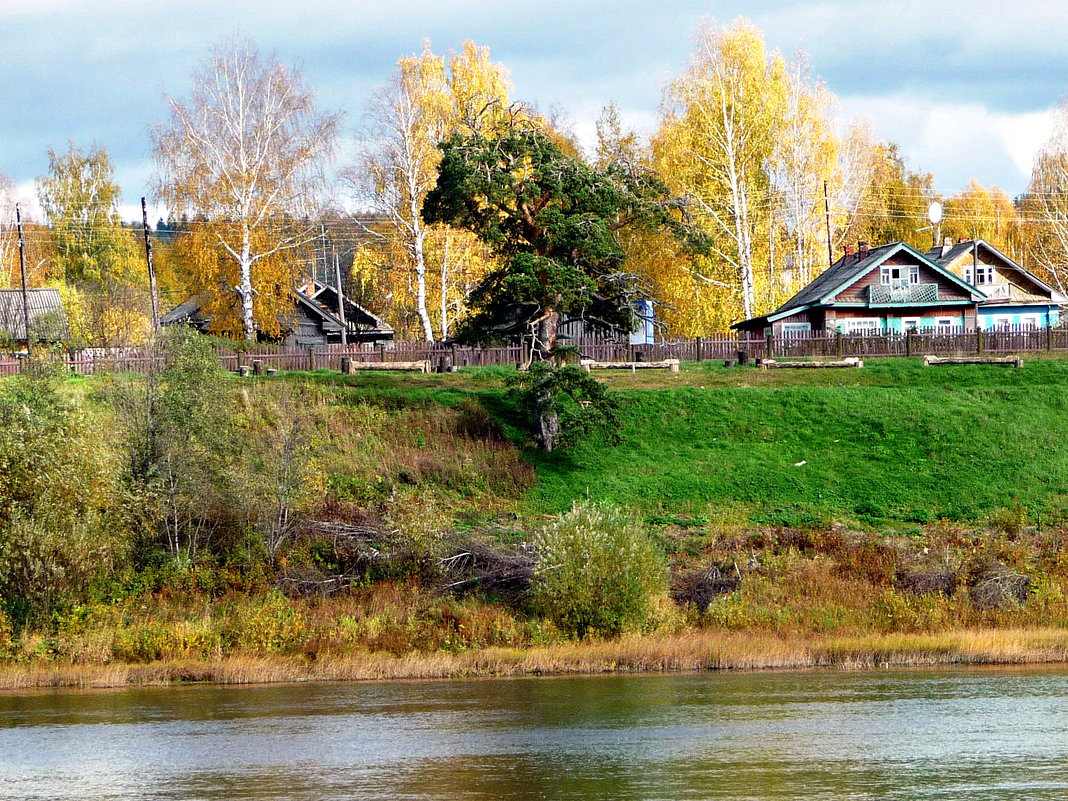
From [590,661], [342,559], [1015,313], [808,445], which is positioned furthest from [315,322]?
[590,661]

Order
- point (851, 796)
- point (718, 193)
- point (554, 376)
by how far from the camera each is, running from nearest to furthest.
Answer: point (851, 796)
point (554, 376)
point (718, 193)

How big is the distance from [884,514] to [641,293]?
11768 mm

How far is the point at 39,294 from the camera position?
69.1m

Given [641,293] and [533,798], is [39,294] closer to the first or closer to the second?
[641,293]

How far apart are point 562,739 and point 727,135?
47.9 metres

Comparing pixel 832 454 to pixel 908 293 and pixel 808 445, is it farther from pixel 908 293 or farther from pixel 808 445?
pixel 908 293

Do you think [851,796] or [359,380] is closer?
[851,796]

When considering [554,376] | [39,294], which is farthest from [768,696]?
[39,294]

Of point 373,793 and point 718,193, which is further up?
point 718,193

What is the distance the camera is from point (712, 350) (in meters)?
56.7

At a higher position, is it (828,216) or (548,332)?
(828,216)

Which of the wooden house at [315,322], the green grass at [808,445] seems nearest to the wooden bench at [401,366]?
the green grass at [808,445]

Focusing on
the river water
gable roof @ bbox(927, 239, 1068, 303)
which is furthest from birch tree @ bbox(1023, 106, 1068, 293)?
the river water

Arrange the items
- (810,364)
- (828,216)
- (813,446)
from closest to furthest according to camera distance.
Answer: (813,446)
(810,364)
(828,216)
